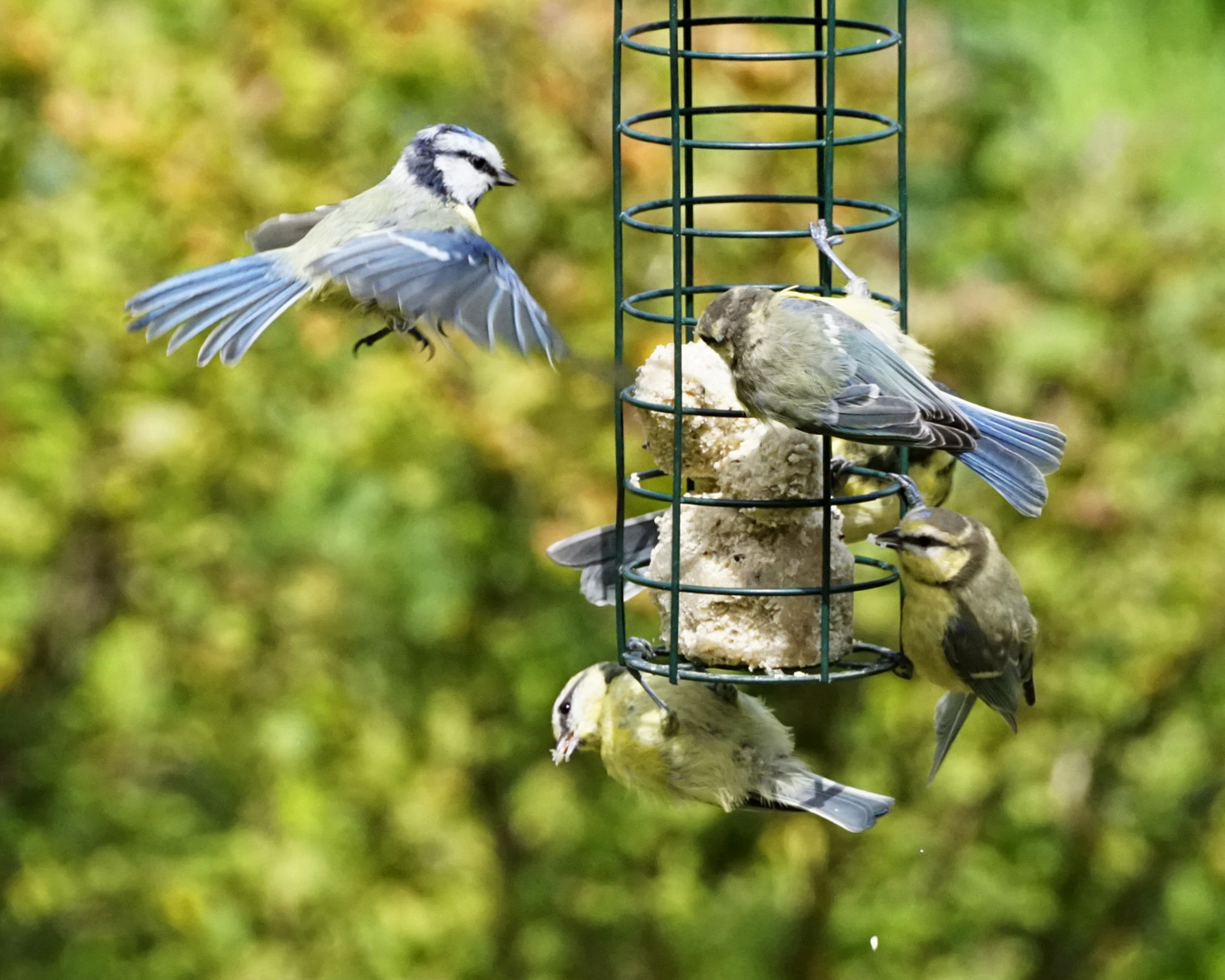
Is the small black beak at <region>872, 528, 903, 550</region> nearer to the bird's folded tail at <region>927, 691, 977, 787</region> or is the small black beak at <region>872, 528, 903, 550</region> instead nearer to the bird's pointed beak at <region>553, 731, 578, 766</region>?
the bird's folded tail at <region>927, 691, 977, 787</region>

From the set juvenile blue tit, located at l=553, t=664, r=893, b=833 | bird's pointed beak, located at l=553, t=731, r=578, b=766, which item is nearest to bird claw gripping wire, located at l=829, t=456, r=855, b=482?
juvenile blue tit, located at l=553, t=664, r=893, b=833

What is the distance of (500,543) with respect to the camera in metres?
5.27

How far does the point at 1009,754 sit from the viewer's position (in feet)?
16.7

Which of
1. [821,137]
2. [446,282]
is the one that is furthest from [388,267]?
[821,137]

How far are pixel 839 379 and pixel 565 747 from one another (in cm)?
96

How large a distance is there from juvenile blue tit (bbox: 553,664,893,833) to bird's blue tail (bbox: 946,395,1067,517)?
65 centimetres

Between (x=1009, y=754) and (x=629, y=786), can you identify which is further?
(x=1009, y=754)

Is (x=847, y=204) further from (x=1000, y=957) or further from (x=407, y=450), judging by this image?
(x=1000, y=957)

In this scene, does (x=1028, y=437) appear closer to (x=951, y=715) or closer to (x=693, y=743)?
(x=951, y=715)

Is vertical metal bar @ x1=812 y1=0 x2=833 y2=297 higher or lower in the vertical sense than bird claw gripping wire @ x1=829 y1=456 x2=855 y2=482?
higher

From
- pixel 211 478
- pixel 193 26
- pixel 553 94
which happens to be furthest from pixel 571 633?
pixel 193 26

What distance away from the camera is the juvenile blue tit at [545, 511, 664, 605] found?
3732 mm

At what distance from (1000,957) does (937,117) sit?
256 centimetres

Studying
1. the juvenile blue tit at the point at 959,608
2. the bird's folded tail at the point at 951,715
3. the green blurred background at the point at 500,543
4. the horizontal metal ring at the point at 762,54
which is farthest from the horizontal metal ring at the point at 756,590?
the green blurred background at the point at 500,543
